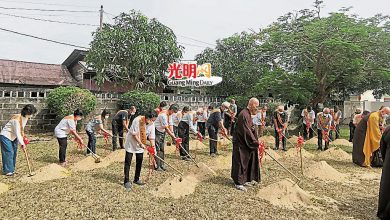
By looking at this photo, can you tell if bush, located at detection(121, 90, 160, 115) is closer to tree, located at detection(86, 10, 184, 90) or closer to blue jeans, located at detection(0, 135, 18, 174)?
tree, located at detection(86, 10, 184, 90)

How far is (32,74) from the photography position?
62.8 ft

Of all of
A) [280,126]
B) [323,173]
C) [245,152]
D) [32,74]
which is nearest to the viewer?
[245,152]

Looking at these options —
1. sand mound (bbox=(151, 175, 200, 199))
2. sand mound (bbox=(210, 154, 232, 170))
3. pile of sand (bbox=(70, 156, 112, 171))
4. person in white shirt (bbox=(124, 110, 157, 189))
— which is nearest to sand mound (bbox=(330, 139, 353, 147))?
sand mound (bbox=(210, 154, 232, 170))

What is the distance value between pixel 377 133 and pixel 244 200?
16.4ft

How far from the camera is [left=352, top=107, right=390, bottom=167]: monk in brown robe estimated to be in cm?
830

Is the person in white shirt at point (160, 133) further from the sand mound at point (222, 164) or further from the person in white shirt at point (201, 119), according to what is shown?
the person in white shirt at point (201, 119)

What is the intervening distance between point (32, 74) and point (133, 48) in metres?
8.10

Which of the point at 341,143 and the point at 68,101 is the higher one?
the point at 68,101

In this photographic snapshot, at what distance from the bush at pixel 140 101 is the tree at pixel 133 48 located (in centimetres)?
152

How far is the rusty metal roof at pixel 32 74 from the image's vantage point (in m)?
18.0

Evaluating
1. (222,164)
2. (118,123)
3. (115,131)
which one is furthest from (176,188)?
(115,131)

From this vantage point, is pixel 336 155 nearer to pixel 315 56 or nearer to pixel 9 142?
pixel 315 56

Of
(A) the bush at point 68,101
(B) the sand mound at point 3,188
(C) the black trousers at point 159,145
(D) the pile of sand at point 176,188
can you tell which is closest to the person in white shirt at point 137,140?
(D) the pile of sand at point 176,188

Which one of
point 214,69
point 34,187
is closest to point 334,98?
point 214,69
